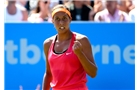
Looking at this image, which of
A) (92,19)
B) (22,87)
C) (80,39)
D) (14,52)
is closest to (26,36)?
(14,52)

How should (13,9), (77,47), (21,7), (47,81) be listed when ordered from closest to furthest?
(77,47), (47,81), (13,9), (21,7)

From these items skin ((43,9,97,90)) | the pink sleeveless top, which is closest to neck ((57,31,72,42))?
skin ((43,9,97,90))

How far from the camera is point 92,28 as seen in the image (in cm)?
898

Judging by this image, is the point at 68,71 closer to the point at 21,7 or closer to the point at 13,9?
the point at 13,9

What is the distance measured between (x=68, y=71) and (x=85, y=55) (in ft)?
0.64

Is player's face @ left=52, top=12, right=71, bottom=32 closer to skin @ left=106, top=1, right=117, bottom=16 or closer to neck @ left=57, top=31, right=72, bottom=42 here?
neck @ left=57, top=31, right=72, bottom=42

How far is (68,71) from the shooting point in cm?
401

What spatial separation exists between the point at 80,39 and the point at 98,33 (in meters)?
4.97

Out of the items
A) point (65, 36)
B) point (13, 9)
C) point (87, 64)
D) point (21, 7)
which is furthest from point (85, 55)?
point (21, 7)

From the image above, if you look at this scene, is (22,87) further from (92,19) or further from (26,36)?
(92,19)

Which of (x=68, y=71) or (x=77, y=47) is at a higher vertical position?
(x=77, y=47)

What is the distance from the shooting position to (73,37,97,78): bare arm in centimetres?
388

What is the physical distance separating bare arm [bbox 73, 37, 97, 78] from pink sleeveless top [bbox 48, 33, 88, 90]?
0.28 ft

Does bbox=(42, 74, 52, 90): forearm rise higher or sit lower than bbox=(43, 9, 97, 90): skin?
lower
